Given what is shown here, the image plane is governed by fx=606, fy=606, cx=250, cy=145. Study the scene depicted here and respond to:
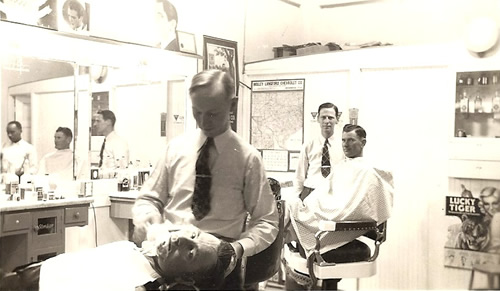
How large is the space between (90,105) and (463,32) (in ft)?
5.13

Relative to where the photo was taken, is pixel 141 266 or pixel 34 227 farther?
pixel 34 227

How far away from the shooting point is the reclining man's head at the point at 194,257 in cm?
189

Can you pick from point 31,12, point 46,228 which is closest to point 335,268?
point 46,228

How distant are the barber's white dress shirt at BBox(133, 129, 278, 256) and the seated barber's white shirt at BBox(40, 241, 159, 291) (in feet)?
0.86

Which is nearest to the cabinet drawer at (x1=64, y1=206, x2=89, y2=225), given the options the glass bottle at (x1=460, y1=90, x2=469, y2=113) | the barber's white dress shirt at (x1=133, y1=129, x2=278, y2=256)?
the barber's white dress shirt at (x1=133, y1=129, x2=278, y2=256)

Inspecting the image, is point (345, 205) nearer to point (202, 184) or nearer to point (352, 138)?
point (352, 138)

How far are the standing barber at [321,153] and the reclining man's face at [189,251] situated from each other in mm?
558

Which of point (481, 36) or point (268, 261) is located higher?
point (481, 36)

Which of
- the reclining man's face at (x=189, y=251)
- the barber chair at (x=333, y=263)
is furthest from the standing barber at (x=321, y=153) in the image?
the reclining man's face at (x=189, y=251)

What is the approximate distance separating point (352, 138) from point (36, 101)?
1.23 meters

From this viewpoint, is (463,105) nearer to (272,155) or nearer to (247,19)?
(272,155)

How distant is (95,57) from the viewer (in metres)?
2.66

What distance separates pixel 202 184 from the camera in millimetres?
1970

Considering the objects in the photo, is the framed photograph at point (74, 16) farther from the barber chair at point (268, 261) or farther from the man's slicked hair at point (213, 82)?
the barber chair at point (268, 261)
